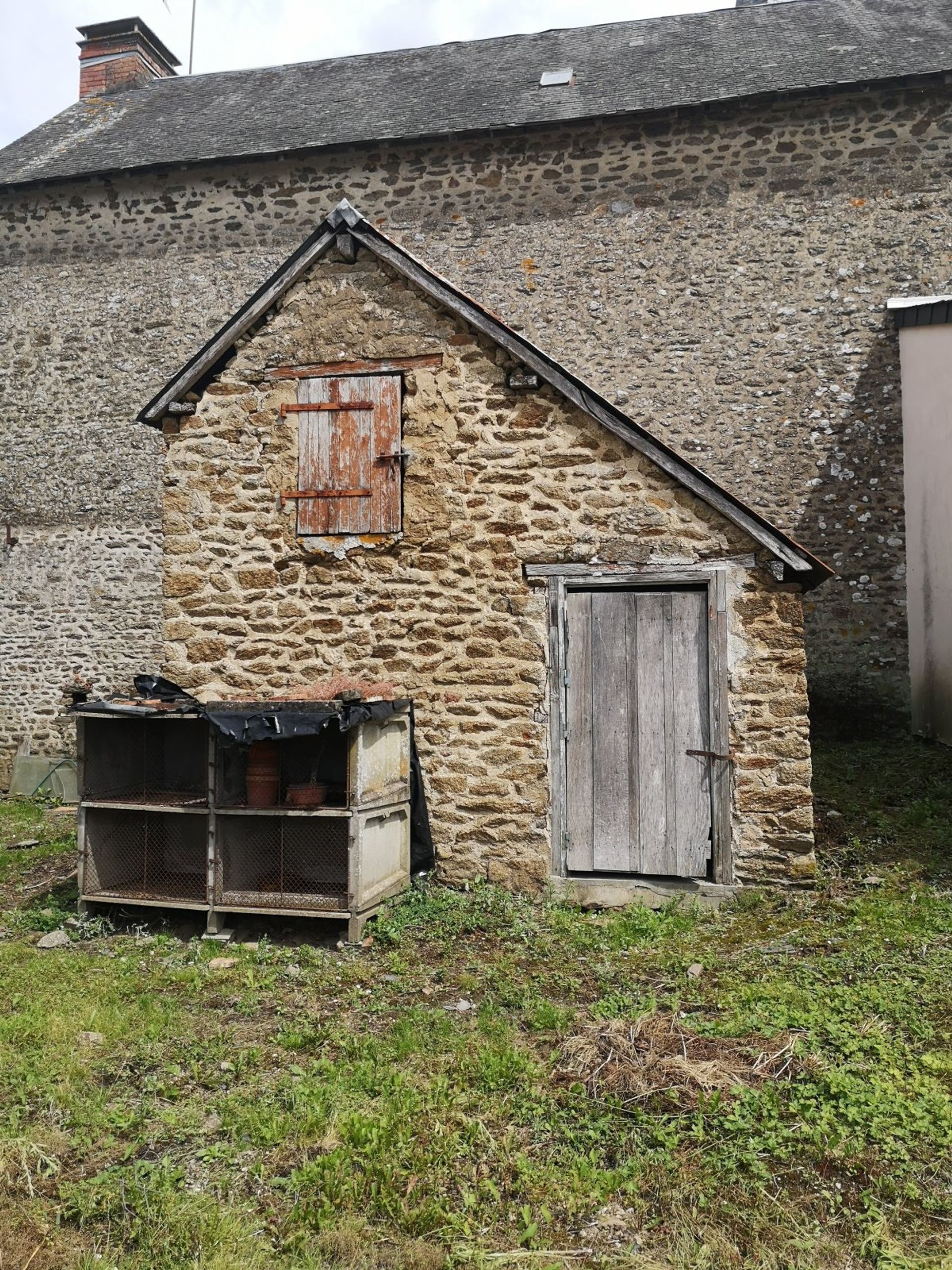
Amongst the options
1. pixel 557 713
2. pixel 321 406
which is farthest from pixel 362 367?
pixel 557 713

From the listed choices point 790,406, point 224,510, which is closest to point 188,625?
point 224,510

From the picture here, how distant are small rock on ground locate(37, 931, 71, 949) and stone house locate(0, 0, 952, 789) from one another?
6.82 m

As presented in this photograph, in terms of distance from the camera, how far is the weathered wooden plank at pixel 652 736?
6332 millimetres

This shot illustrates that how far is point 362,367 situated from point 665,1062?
16.8 feet

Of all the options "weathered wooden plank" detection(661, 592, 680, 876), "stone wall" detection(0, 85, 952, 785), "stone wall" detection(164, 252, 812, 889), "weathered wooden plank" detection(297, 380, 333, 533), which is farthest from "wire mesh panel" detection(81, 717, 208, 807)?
"stone wall" detection(0, 85, 952, 785)

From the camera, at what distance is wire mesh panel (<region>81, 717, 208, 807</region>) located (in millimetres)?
6312

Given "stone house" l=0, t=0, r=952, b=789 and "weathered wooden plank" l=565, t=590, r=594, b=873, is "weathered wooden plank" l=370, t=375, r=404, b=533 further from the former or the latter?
"stone house" l=0, t=0, r=952, b=789

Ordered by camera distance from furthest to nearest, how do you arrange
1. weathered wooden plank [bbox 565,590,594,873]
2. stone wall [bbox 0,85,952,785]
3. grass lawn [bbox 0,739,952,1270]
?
stone wall [bbox 0,85,952,785] → weathered wooden plank [bbox 565,590,594,873] → grass lawn [bbox 0,739,952,1270]

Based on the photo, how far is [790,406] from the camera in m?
11.8

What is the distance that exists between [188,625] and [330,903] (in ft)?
8.10

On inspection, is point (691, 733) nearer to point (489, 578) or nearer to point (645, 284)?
point (489, 578)

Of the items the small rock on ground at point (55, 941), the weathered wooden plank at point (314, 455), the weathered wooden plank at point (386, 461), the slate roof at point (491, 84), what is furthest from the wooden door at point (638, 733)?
the slate roof at point (491, 84)

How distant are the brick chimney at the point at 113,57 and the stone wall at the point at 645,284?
4389 mm

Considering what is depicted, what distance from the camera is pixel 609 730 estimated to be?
6.46m
